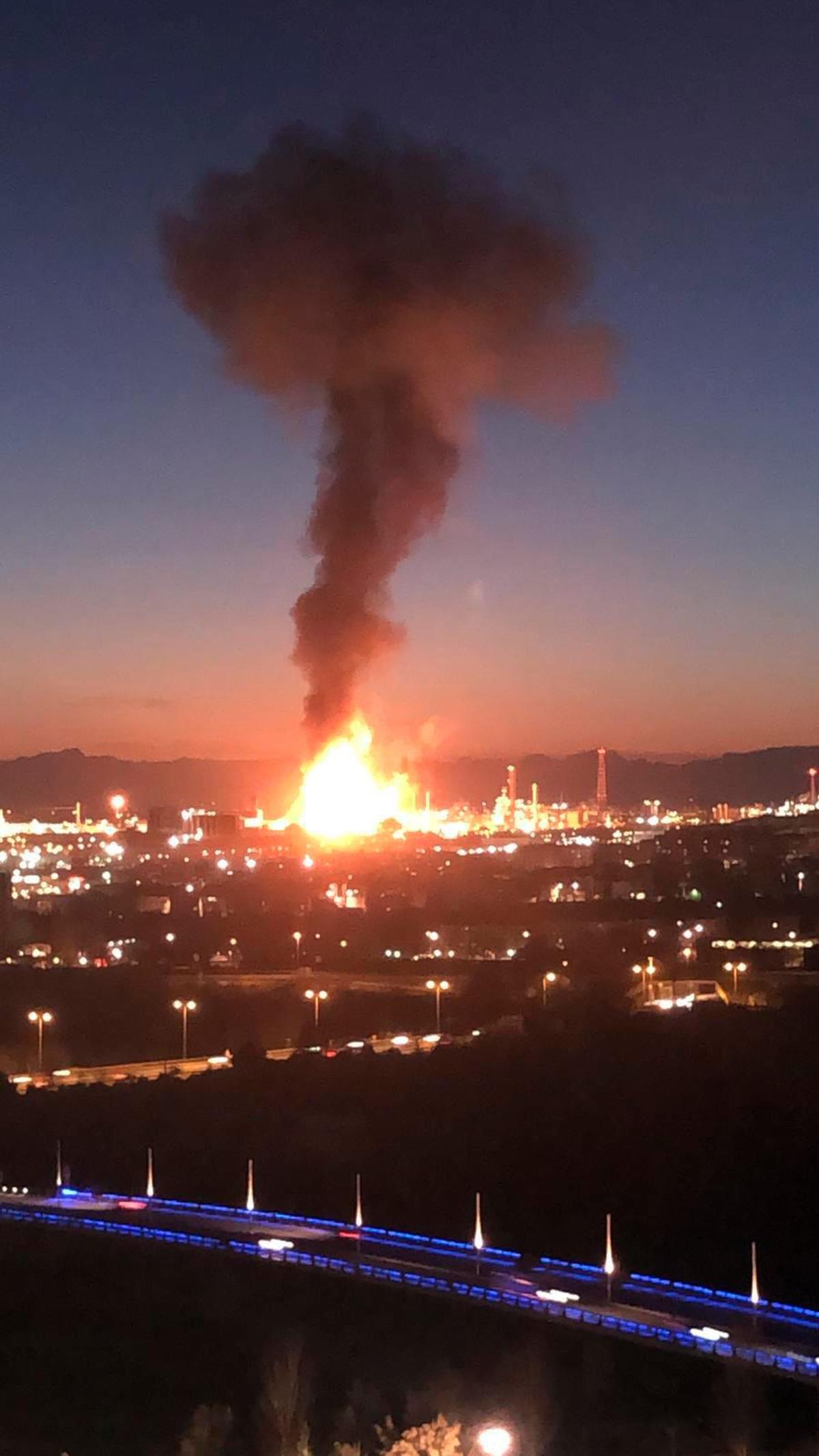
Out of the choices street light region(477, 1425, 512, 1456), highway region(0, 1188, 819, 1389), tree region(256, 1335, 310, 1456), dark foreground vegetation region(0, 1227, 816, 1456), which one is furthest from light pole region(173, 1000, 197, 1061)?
street light region(477, 1425, 512, 1456)

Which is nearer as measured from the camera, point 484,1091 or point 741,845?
point 484,1091

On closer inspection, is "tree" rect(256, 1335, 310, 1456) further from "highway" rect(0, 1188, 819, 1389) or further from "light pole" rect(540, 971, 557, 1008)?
"light pole" rect(540, 971, 557, 1008)

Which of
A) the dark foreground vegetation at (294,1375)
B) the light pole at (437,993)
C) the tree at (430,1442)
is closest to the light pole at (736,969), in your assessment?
the light pole at (437,993)

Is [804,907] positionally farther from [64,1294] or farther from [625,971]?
[64,1294]

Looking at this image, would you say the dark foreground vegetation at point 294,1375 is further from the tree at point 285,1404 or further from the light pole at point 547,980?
the light pole at point 547,980

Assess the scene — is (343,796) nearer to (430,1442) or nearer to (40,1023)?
(40,1023)

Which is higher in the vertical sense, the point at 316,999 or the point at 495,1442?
the point at 316,999

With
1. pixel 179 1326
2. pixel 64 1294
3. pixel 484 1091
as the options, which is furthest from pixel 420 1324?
pixel 484 1091

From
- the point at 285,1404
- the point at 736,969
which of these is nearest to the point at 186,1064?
the point at 736,969
